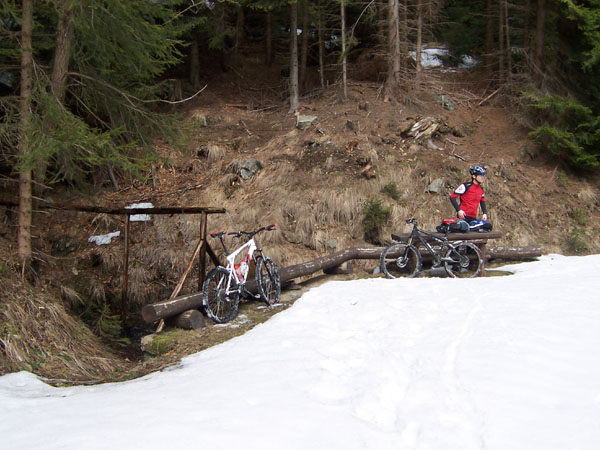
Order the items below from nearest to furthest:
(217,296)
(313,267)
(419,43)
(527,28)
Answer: (217,296) < (313,267) < (527,28) < (419,43)

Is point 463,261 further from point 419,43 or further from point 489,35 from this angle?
point 489,35

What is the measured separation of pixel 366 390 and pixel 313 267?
5.46 metres

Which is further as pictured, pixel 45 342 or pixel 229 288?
pixel 229 288

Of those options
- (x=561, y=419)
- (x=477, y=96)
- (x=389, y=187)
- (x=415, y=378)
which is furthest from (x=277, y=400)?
(x=477, y=96)

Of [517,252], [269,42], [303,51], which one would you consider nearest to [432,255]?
[517,252]

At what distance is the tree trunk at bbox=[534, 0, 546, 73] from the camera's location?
49.7ft

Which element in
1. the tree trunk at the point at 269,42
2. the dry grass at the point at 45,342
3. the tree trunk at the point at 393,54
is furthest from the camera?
the tree trunk at the point at 269,42

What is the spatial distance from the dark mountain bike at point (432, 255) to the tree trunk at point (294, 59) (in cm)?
838

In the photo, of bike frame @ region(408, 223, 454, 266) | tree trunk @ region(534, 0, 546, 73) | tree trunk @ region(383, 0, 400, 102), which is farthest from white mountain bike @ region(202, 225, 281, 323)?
tree trunk @ region(534, 0, 546, 73)

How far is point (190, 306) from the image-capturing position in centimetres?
709

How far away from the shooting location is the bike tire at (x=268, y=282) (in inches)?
310

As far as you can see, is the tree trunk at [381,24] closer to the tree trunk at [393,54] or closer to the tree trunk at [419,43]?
the tree trunk at [393,54]

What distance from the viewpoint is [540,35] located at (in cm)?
1545

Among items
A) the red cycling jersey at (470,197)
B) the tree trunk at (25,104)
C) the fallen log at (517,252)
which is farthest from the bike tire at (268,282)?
the fallen log at (517,252)
